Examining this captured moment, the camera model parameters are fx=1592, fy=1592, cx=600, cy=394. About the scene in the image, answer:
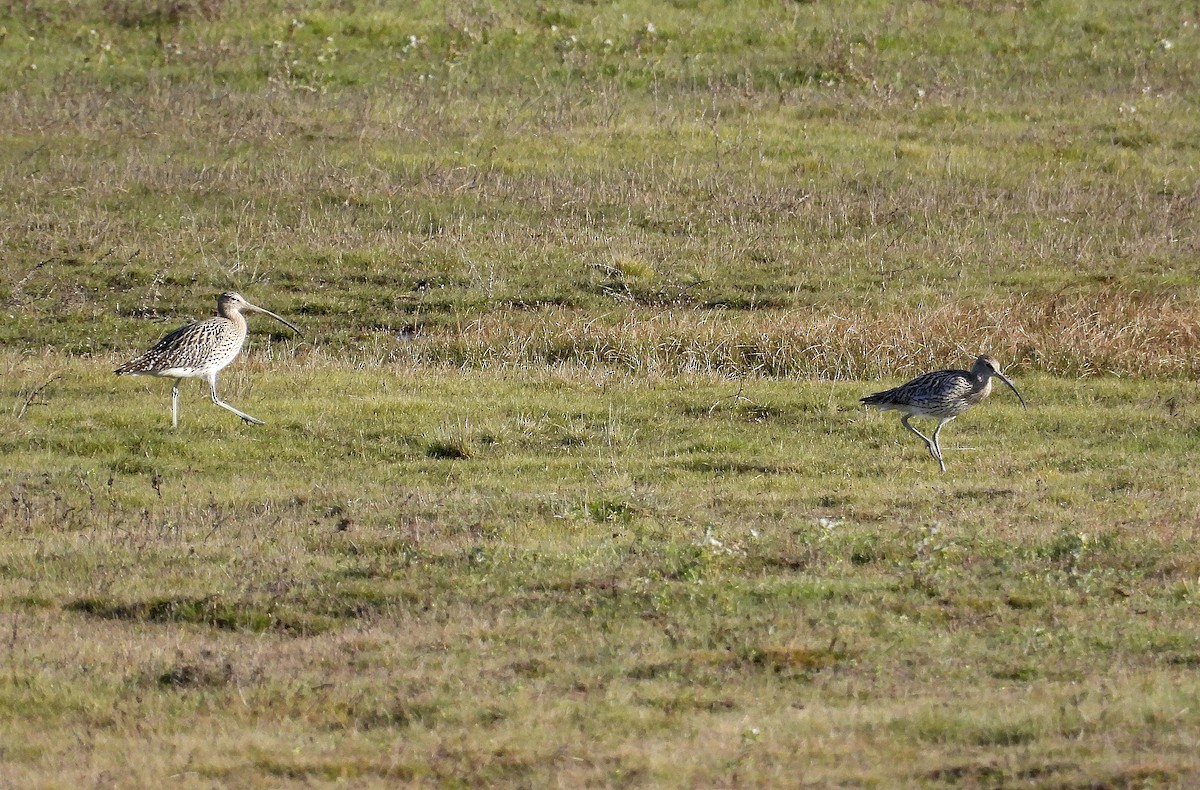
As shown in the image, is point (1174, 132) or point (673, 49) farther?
point (673, 49)

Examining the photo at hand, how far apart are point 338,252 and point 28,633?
16.5 metres

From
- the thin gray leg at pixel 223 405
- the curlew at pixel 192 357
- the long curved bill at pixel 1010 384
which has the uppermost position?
the long curved bill at pixel 1010 384

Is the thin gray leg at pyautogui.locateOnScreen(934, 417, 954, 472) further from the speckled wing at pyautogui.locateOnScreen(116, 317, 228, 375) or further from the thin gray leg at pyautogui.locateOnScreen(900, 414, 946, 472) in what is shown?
the speckled wing at pyautogui.locateOnScreen(116, 317, 228, 375)

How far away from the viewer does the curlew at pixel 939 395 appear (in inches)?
637

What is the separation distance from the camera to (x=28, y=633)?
10523 mm

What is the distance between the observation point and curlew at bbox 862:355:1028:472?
16.2 metres

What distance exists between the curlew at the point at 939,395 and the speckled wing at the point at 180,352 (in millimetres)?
7180

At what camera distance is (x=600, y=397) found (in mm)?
18891

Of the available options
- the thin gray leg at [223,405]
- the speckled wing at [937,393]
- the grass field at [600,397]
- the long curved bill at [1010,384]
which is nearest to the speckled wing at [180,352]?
the thin gray leg at [223,405]

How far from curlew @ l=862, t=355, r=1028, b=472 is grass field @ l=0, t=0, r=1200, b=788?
491 millimetres

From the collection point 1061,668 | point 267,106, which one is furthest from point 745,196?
point 1061,668

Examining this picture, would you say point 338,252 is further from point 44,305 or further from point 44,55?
point 44,55

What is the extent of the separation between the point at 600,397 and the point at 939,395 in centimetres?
441

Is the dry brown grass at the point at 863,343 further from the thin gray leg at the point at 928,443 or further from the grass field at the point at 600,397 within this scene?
the thin gray leg at the point at 928,443
